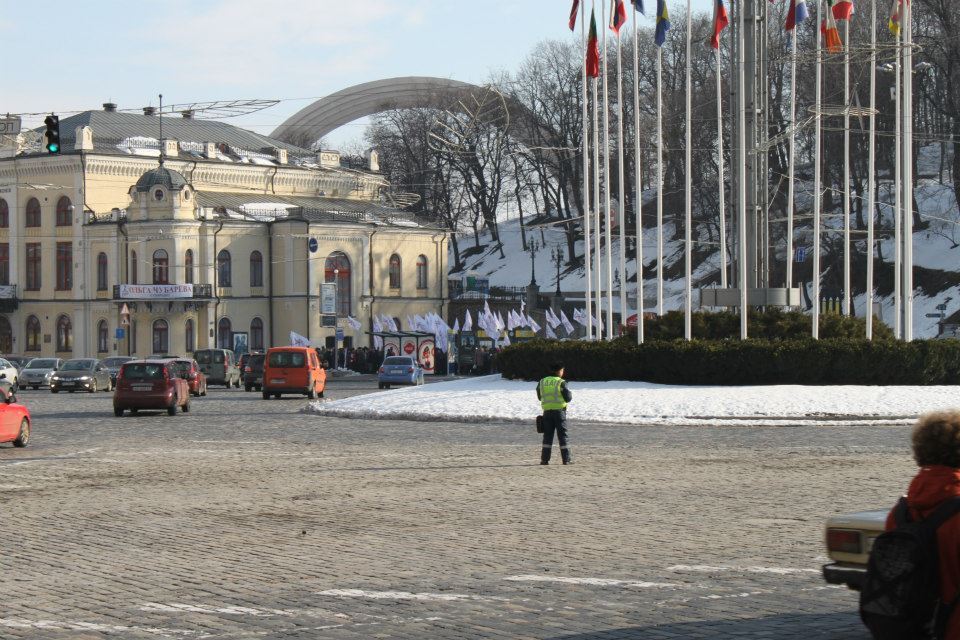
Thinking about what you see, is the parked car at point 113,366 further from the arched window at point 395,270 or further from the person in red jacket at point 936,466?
the person in red jacket at point 936,466

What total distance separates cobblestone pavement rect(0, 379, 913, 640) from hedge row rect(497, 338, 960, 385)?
9897 millimetres

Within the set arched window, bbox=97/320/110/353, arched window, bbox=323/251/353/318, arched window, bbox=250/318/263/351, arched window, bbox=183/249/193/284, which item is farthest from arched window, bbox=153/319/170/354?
arched window, bbox=323/251/353/318

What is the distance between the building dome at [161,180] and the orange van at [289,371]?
39.8m

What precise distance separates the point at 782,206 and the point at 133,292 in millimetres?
37069

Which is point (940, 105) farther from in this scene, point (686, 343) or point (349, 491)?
point (349, 491)

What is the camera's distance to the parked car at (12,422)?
26438 millimetres

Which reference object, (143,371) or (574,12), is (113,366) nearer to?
(143,371)

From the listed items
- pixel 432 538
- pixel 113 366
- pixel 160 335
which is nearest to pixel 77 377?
pixel 113 366

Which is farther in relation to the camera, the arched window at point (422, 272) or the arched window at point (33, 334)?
the arched window at point (422, 272)

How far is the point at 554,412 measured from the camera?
22.6 meters

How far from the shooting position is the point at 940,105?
7269 cm

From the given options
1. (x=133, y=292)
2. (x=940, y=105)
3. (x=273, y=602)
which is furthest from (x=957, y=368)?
(x=133, y=292)

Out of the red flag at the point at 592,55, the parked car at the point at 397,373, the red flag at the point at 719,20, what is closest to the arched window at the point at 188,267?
the parked car at the point at 397,373

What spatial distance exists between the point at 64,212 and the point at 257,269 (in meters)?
12.5
